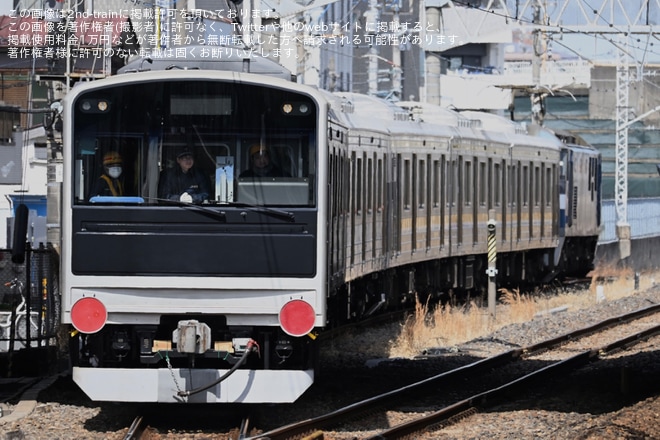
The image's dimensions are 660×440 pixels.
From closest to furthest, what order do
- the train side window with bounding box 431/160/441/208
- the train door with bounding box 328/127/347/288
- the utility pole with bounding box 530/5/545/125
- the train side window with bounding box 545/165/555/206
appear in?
1. the train door with bounding box 328/127/347/288
2. the train side window with bounding box 431/160/441/208
3. the train side window with bounding box 545/165/555/206
4. the utility pole with bounding box 530/5/545/125

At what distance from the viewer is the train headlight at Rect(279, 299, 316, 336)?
370 inches

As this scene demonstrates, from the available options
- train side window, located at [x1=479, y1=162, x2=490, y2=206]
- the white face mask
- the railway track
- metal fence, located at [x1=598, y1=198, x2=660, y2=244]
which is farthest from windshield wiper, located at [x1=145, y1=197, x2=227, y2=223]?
metal fence, located at [x1=598, y1=198, x2=660, y2=244]

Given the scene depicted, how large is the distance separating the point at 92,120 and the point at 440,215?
10795mm

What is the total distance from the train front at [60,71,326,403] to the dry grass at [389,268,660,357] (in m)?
5.81

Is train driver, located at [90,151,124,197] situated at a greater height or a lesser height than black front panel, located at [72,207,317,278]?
greater

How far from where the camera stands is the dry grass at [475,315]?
16266 millimetres

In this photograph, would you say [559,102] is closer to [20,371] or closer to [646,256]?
[646,256]

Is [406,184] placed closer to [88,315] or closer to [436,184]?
[436,184]

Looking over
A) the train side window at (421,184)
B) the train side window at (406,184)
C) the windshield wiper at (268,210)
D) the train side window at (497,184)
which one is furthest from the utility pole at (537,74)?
the windshield wiper at (268,210)

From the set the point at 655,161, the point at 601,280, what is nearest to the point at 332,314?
the point at 601,280

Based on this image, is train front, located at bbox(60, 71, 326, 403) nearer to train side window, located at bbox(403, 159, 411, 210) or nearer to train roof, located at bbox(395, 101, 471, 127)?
train side window, located at bbox(403, 159, 411, 210)

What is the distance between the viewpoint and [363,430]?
984 cm

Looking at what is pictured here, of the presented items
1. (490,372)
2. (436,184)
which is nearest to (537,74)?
(436,184)

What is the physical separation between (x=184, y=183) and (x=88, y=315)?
1.13m
